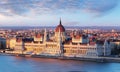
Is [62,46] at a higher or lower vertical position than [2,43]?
higher

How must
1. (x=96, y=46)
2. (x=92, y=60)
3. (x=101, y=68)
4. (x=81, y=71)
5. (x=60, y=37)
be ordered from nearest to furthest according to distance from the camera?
1. (x=81, y=71)
2. (x=101, y=68)
3. (x=92, y=60)
4. (x=96, y=46)
5. (x=60, y=37)

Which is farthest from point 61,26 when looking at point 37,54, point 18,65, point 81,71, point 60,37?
point 81,71

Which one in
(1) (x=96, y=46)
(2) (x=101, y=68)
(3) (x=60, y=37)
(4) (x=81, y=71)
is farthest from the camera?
(3) (x=60, y=37)

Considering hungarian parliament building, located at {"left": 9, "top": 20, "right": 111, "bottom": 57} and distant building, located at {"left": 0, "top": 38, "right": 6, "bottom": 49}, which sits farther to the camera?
distant building, located at {"left": 0, "top": 38, "right": 6, "bottom": 49}

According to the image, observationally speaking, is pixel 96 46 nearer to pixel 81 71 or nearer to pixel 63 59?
pixel 63 59

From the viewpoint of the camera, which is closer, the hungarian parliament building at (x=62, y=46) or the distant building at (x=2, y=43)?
the hungarian parliament building at (x=62, y=46)

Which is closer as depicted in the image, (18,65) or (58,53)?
(18,65)

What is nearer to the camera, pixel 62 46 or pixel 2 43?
pixel 62 46
